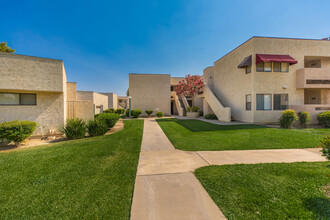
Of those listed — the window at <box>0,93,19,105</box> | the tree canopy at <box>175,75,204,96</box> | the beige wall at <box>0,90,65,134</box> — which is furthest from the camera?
the tree canopy at <box>175,75,204,96</box>

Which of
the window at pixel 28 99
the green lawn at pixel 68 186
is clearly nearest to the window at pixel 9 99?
the window at pixel 28 99

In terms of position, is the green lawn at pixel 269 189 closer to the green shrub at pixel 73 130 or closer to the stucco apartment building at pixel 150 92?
the green shrub at pixel 73 130

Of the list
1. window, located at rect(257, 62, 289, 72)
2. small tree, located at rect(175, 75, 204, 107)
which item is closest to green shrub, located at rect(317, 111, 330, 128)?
window, located at rect(257, 62, 289, 72)

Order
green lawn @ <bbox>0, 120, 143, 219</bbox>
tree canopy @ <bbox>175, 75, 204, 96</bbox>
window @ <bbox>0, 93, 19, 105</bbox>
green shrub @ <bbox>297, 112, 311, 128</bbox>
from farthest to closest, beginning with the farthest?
1. tree canopy @ <bbox>175, 75, 204, 96</bbox>
2. green shrub @ <bbox>297, 112, 311, 128</bbox>
3. window @ <bbox>0, 93, 19, 105</bbox>
4. green lawn @ <bbox>0, 120, 143, 219</bbox>

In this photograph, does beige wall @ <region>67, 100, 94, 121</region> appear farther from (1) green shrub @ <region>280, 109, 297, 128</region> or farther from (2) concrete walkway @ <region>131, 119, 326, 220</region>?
(1) green shrub @ <region>280, 109, 297, 128</region>

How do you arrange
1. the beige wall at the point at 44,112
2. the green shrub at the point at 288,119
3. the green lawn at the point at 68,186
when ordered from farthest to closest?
the green shrub at the point at 288,119 → the beige wall at the point at 44,112 → the green lawn at the point at 68,186

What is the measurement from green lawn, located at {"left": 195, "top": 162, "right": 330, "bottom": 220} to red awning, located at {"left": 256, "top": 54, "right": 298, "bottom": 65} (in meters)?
10.1

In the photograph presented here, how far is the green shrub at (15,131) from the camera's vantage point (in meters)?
6.50

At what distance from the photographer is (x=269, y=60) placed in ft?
37.1

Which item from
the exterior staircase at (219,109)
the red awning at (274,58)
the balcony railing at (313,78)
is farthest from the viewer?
the exterior staircase at (219,109)

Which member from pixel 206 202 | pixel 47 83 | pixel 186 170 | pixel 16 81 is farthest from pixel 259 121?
pixel 16 81

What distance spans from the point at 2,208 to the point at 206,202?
3.65 metres

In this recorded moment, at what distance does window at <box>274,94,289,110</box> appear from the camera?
40.6 feet

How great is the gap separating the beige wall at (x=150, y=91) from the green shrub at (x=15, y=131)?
1603 centimetres
